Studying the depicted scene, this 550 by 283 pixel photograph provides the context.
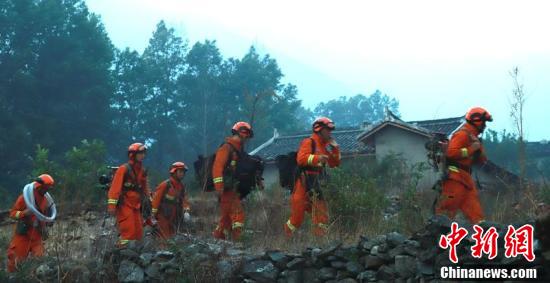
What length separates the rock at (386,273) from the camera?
664 cm

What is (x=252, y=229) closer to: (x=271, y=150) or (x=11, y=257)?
(x=11, y=257)

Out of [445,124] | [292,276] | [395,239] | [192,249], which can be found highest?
[445,124]

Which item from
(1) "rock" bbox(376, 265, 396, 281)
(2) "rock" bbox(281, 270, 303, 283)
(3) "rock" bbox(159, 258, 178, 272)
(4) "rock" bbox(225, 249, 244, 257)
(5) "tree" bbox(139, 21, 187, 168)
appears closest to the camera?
(1) "rock" bbox(376, 265, 396, 281)

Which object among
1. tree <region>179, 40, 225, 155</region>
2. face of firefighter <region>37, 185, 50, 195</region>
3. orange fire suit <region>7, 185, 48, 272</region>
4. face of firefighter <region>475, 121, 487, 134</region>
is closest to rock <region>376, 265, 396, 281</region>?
face of firefighter <region>475, 121, 487, 134</region>

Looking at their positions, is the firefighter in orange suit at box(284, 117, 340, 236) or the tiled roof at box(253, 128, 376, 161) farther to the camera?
the tiled roof at box(253, 128, 376, 161)

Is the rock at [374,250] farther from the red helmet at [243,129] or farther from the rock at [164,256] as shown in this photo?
the red helmet at [243,129]

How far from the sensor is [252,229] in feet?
32.9

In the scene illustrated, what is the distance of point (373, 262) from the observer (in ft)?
22.7

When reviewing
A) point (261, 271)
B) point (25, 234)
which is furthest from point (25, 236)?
point (261, 271)

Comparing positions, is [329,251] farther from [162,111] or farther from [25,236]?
[162,111]

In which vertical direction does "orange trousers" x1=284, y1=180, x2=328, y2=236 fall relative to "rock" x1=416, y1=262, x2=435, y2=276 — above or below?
above

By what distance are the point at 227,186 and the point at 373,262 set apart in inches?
154

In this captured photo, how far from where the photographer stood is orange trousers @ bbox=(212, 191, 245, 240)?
9.90 metres

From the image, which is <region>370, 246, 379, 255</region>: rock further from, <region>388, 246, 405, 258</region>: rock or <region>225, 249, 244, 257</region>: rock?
<region>225, 249, 244, 257</region>: rock
